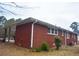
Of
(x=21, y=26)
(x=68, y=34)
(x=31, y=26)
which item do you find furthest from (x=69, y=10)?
(x=21, y=26)

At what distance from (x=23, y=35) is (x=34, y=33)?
240 millimetres

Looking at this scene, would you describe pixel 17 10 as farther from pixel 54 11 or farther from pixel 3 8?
pixel 54 11

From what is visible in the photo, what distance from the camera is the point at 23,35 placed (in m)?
3.09

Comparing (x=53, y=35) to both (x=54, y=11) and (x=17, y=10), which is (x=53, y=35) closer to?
(x=54, y=11)

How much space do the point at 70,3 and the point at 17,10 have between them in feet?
3.74

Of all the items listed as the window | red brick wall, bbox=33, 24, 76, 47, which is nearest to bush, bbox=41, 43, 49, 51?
red brick wall, bbox=33, 24, 76, 47

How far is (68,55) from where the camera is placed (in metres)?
3.07

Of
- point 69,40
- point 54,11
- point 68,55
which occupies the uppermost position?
point 54,11

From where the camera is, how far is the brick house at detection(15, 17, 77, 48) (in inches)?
120

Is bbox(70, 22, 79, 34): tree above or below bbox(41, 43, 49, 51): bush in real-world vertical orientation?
above

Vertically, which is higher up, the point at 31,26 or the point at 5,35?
the point at 31,26

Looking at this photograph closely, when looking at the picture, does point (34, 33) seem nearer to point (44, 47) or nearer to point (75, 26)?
point (44, 47)

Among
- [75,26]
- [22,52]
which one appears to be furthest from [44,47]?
[75,26]

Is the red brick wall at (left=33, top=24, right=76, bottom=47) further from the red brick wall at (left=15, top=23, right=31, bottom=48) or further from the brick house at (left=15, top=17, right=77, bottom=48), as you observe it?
the red brick wall at (left=15, top=23, right=31, bottom=48)
